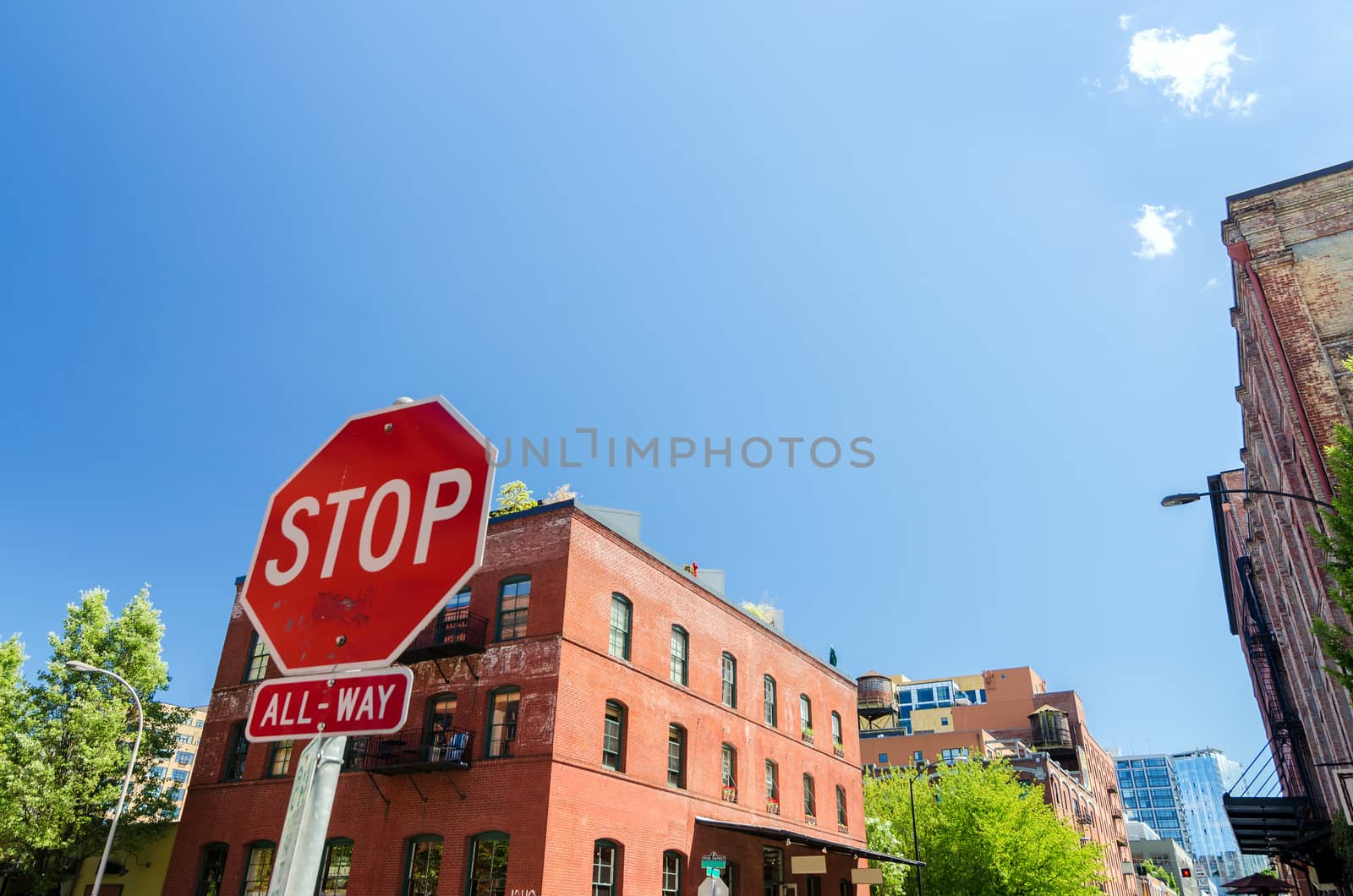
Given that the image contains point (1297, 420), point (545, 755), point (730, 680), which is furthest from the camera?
point (730, 680)

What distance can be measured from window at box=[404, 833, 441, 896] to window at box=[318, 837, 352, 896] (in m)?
1.93

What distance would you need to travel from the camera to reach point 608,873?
2059 centimetres

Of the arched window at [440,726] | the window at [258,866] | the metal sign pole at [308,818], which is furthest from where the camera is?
the window at [258,866]

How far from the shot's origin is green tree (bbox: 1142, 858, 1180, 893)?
97.2 m

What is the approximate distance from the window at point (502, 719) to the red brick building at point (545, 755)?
41 mm

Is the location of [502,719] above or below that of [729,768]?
above

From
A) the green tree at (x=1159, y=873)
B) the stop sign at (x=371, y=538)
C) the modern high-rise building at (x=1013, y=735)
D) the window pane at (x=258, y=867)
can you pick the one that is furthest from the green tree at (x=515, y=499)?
the green tree at (x=1159, y=873)

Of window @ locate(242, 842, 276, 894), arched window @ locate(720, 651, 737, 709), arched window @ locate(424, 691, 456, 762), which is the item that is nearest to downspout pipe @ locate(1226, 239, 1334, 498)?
arched window @ locate(720, 651, 737, 709)

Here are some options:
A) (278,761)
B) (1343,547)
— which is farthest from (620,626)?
(1343,547)

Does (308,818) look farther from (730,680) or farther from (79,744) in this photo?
(79,744)

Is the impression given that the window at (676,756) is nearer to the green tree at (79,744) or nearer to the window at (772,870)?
the window at (772,870)

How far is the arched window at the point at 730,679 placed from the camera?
90.4 feet

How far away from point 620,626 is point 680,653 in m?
3.21

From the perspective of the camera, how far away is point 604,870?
20484mm
